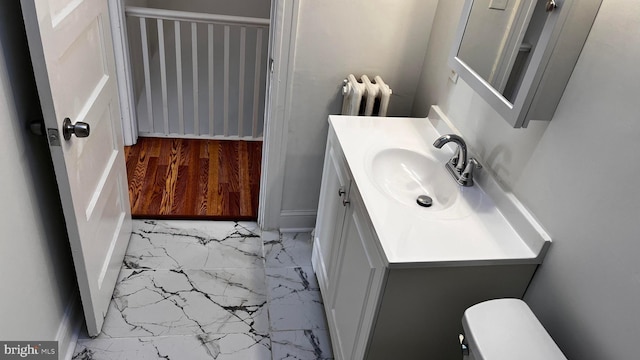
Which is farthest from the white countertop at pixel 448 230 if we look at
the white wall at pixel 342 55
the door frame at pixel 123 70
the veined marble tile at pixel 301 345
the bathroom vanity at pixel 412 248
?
the door frame at pixel 123 70

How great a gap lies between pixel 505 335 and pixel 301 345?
1029 mm

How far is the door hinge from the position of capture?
1484mm

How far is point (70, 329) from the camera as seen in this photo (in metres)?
1.96

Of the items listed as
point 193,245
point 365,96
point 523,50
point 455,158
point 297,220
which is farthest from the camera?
point 297,220

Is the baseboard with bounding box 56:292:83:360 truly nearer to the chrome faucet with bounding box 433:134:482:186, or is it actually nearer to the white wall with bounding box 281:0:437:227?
the white wall with bounding box 281:0:437:227

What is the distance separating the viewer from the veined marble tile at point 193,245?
244 centimetres

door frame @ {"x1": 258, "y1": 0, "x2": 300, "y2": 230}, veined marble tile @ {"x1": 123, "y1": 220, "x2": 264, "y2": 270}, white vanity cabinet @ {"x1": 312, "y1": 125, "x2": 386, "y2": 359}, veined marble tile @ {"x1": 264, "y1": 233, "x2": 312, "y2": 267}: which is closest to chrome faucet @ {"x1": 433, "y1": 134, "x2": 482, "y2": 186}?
white vanity cabinet @ {"x1": 312, "y1": 125, "x2": 386, "y2": 359}

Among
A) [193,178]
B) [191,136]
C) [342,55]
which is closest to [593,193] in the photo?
[342,55]

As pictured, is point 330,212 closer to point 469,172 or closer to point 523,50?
point 469,172

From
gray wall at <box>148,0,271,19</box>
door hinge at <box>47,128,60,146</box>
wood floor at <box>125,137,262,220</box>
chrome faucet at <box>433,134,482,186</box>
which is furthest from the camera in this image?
gray wall at <box>148,0,271,19</box>

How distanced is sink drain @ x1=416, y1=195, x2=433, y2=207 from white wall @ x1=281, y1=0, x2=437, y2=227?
0.76 metres

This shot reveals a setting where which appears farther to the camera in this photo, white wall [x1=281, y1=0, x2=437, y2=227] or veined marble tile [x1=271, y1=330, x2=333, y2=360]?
white wall [x1=281, y1=0, x2=437, y2=227]

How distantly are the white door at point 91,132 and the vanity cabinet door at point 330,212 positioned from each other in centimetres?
92

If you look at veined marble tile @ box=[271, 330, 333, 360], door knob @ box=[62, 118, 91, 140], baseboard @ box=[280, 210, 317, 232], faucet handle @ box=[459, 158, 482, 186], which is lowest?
veined marble tile @ box=[271, 330, 333, 360]
